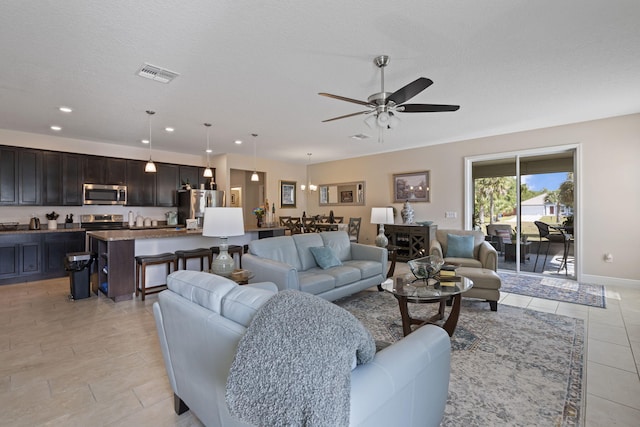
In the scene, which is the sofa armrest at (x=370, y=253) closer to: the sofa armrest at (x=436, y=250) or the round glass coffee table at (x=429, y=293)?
the sofa armrest at (x=436, y=250)

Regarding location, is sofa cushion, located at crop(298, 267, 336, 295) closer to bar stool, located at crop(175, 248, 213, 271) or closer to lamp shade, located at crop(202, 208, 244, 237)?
lamp shade, located at crop(202, 208, 244, 237)

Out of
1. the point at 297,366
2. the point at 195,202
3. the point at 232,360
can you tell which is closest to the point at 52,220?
the point at 195,202

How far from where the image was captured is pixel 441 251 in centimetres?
471

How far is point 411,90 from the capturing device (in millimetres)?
2568

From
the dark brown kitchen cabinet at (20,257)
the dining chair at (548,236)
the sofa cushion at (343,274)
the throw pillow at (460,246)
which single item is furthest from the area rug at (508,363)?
the dark brown kitchen cabinet at (20,257)

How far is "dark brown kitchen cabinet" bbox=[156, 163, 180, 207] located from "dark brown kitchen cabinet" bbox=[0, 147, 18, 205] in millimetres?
2309

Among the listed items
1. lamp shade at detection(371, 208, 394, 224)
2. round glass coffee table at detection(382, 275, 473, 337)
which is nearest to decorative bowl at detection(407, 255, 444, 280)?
round glass coffee table at detection(382, 275, 473, 337)

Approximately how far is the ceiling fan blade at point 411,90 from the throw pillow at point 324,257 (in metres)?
2.12

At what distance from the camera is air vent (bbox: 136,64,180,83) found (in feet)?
9.61

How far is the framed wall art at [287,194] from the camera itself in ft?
28.8

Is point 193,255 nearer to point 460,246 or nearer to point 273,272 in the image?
point 273,272

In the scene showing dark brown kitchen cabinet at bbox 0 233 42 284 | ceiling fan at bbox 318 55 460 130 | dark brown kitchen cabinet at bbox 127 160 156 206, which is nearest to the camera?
ceiling fan at bbox 318 55 460 130

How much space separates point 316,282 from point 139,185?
5.37m

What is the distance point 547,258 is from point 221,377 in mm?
6420
